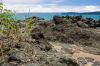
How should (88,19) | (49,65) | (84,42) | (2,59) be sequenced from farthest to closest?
(88,19), (84,42), (49,65), (2,59)

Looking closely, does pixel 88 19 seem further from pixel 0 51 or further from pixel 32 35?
pixel 0 51

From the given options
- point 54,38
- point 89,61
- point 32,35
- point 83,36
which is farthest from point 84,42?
point 32,35

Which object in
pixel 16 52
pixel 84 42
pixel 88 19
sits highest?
pixel 88 19

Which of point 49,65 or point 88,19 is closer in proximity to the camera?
point 49,65

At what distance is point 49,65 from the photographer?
3.09 meters

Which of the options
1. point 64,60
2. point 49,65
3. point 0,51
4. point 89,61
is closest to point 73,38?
point 89,61

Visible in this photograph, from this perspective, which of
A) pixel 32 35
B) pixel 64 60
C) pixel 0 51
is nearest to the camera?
pixel 0 51

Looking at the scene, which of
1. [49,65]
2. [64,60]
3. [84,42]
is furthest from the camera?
[84,42]

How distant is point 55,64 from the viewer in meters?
3.23

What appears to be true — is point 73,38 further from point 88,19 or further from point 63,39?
point 88,19

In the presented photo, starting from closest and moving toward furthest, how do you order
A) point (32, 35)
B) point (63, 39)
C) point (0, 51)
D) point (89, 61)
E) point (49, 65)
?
point (0, 51) < point (49, 65) < point (89, 61) < point (32, 35) < point (63, 39)

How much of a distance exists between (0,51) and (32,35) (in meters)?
2.28

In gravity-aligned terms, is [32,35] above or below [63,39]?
above

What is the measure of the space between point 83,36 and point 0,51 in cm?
770
